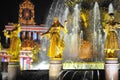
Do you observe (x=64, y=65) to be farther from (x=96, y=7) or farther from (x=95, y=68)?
(x=96, y=7)

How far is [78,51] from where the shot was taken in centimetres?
3031

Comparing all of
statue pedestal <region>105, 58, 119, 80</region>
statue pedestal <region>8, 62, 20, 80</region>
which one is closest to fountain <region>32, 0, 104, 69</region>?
statue pedestal <region>8, 62, 20, 80</region>

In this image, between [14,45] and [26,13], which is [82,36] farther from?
[26,13]

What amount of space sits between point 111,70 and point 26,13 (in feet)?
259

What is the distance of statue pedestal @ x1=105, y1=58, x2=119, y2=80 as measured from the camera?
2211 cm

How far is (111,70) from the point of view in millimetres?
22141

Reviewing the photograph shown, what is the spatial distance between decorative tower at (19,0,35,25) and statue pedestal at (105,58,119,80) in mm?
74978

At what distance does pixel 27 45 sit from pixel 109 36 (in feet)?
215

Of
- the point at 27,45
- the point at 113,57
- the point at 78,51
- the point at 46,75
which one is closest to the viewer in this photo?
the point at 113,57

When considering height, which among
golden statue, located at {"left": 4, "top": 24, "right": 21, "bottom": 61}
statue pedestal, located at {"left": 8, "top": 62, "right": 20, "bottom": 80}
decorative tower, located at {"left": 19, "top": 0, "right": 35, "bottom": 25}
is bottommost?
statue pedestal, located at {"left": 8, "top": 62, "right": 20, "bottom": 80}

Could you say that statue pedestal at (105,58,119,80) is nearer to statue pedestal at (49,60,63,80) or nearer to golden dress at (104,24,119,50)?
golden dress at (104,24,119,50)

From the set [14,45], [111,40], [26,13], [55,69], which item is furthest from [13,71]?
[26,13]

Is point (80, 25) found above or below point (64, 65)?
above

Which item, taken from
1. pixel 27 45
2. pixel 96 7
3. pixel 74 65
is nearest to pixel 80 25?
pixel 96 7
